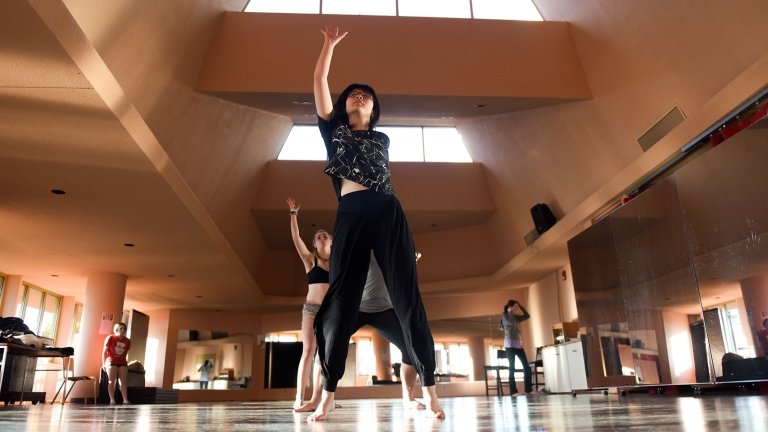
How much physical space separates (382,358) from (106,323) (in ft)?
21.6

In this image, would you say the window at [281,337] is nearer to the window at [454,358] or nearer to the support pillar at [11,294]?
the window at [454,358]

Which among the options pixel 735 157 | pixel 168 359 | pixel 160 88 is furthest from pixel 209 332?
pixel 735 157

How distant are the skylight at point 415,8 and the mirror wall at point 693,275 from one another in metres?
3.00

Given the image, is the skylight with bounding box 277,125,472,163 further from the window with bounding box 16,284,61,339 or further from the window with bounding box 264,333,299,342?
the window with bounding box 16,284,61,339

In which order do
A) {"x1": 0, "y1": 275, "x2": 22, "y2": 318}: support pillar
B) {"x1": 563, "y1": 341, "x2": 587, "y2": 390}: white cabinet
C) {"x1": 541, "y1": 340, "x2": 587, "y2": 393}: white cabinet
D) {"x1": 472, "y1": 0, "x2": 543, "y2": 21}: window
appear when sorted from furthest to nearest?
{"x1": 0, "y1": 275, "x2": 22, "y2": 318}: support pillar → {"x1": 541, "y1": 340, "x2": 587, "y2": 393}: white cabinet → {"x1": 563, "y1": 341, "x2": 587, "y2": 390}: white cabinet → {"x1": 472, "y1": 0, "x2": 543, "y2": 21}: window

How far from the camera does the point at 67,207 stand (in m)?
6.94

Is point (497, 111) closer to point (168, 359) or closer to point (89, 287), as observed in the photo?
point (89, 287)

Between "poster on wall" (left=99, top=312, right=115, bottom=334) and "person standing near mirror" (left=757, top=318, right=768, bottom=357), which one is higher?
"poster on wall" (left=99, top=312, right=115, bottom=334)

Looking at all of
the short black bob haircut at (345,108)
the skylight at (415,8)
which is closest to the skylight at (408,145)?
the skylight at (415,8)

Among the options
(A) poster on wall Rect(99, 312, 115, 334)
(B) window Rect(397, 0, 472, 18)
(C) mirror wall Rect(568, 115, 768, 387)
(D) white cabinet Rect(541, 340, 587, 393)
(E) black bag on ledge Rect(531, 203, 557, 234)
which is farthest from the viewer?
(A) poster on wall Rect(99, 312, 115, 334)

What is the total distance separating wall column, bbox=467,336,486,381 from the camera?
13281 millimetres

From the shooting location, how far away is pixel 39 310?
39.7 ft

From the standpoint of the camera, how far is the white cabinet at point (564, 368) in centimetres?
827

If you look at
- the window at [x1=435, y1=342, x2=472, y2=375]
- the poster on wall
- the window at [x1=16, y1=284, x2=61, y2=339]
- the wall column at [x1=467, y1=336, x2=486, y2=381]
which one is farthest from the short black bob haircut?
the wall column at [x1=467, y1=336, x2=486, y2=381]
